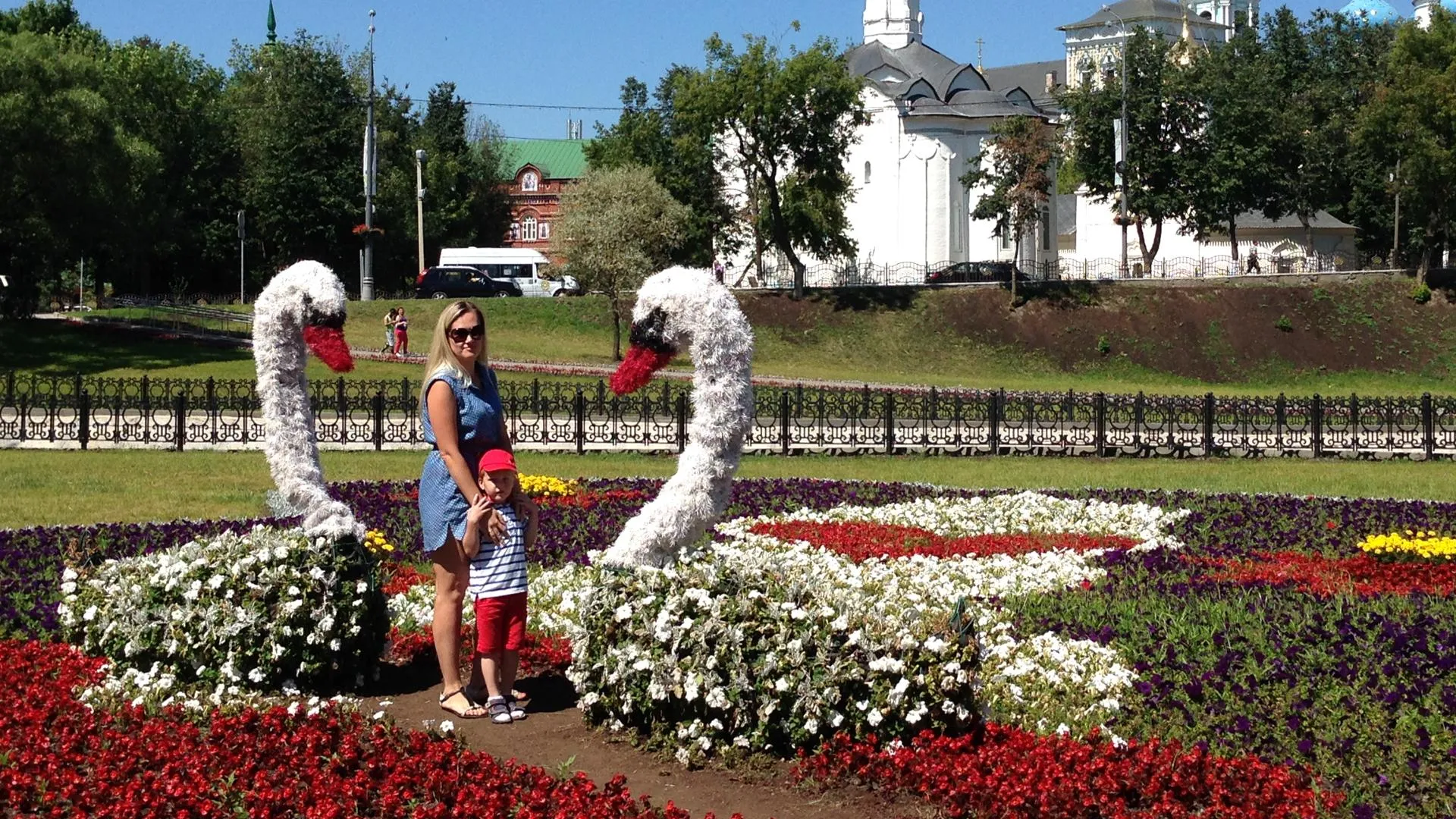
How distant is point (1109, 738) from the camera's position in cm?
650

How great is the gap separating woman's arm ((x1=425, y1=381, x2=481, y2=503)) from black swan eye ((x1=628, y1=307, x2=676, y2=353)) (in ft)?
3.12

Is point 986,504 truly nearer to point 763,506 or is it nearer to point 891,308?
point 763,506

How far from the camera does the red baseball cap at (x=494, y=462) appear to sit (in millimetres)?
6586

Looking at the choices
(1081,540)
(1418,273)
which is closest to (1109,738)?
(1081,540)

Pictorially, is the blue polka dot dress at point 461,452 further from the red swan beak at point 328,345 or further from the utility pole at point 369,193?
the utility pole at point 369,193

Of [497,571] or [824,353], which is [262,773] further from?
[824,353]

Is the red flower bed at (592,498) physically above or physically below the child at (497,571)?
below

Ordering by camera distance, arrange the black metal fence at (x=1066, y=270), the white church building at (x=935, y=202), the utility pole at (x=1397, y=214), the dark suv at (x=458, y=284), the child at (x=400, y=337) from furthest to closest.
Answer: the white church building at (x=935, y=202) → the black metal fence at (x=1066, y=270) → the dark suv at (x=458, y=284) → the utility pole at (x=1397, y=214) → the child at (x=400, y=337)

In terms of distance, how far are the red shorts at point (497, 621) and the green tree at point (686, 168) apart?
40016 mm

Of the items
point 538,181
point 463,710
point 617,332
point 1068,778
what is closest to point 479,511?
point 463,710

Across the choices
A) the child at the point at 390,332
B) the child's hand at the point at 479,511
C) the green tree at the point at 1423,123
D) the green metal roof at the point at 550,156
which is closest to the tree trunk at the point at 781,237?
the child at the point at 390,332

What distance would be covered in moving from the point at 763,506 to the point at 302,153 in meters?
45.7

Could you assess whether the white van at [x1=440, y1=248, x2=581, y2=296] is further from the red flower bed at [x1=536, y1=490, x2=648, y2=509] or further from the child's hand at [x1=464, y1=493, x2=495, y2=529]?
the child's hand at [x1=464, y1=493, x2=495, y2=529]

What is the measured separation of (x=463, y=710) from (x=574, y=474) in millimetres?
11171
